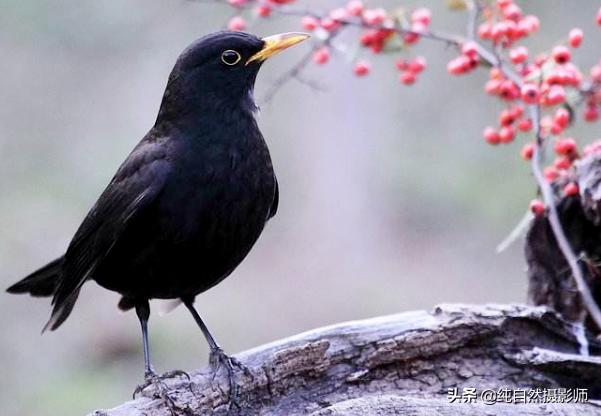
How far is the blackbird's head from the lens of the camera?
4445mm

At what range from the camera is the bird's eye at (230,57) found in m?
4.47

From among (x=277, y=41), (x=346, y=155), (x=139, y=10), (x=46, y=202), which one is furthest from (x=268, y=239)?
(x=277, y=41)

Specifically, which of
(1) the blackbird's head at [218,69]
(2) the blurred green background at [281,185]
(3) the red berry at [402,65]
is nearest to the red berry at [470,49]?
(3) the red berry at [402,65]

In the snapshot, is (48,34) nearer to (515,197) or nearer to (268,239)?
(268,239)

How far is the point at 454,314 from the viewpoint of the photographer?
4.32 m

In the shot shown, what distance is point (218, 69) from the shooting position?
176 inches

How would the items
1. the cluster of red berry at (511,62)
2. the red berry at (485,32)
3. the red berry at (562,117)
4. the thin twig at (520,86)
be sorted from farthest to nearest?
the red berry at (485,32), the red berry at (562,117), the cluster of red berry at (511,62), the thin twig at (520,86)

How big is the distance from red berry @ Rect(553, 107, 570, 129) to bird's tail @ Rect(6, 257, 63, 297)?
2.31 metres

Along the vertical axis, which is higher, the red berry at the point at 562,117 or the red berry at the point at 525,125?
the red berry at the point at 525,125

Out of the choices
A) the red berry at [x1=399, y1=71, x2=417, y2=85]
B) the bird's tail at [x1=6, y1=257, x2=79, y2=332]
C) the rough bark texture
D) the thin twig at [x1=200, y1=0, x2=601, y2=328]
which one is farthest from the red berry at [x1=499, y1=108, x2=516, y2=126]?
the bird's tail at [x1=6, y1=257, x2=79, y2=332]

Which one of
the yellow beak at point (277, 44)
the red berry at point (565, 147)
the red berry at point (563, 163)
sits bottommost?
the red berry at point (563, 163)

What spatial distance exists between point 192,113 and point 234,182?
0.40m

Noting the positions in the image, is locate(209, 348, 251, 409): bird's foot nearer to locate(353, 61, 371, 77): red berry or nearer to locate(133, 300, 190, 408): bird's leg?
locate(133, 300, 190, 408): bird's leg

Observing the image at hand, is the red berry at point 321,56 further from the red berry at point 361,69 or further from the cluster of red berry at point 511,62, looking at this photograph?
the red berry at point 361,69
